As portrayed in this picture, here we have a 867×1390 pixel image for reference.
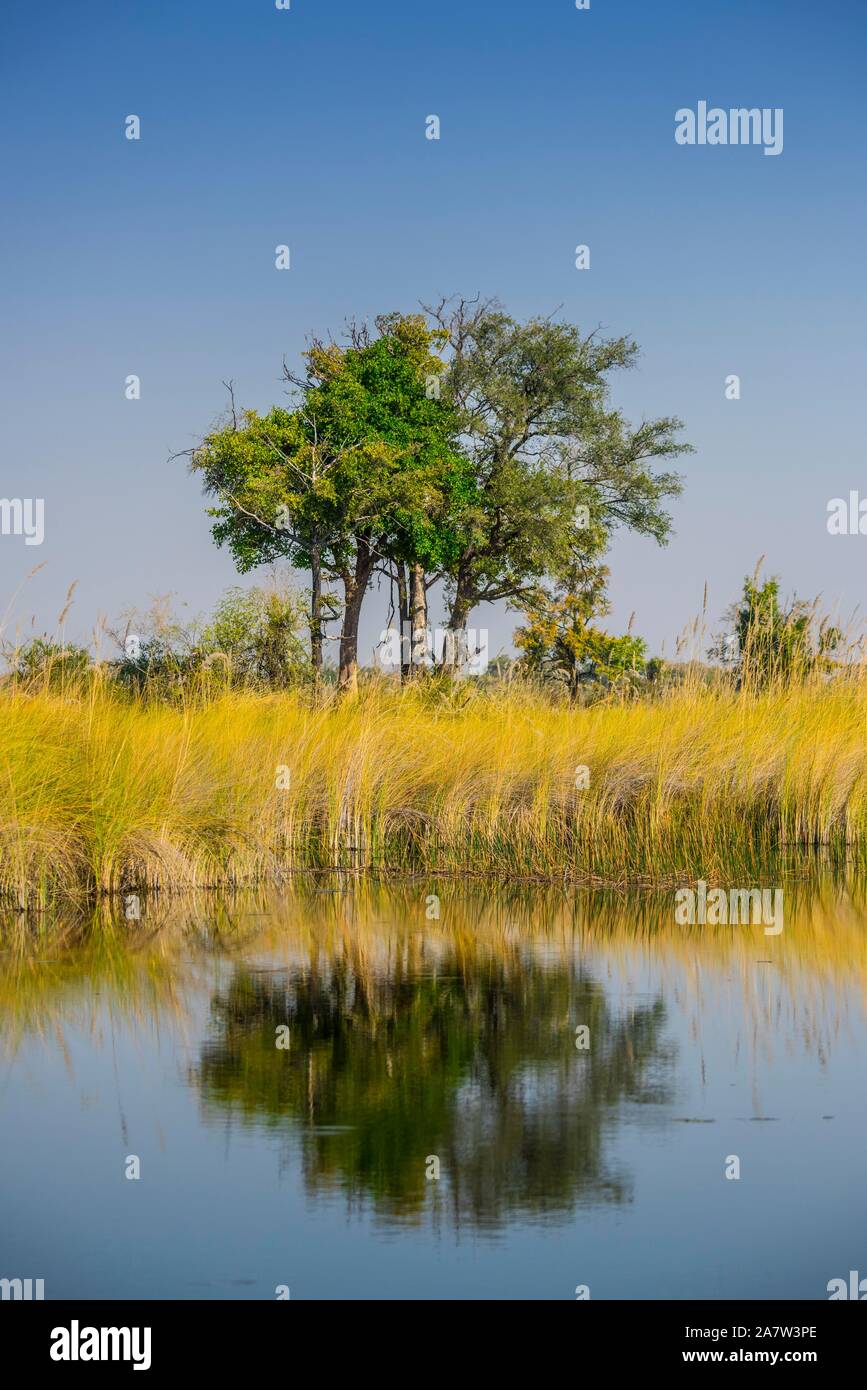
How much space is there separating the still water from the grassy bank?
205 centimetres

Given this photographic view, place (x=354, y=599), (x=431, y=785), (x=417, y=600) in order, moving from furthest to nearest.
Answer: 1. (x=417, y=600)
2. (x=354, y=599)
3. (x=431, y=785)

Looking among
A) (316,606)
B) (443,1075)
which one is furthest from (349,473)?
(443,1075)

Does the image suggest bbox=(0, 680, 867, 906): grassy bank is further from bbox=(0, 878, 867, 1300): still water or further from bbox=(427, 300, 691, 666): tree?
bbox=(427, 300, 691, 666): tree

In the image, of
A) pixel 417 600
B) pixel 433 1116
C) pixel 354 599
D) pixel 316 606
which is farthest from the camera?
pixel 417 600

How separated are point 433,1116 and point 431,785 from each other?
801cm

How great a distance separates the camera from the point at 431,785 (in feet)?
44.4

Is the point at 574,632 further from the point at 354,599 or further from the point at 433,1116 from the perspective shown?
the point at 433,1116

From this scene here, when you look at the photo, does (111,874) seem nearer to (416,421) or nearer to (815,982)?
(815,982)

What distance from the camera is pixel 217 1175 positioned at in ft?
16.6

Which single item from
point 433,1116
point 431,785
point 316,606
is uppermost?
point 316,606

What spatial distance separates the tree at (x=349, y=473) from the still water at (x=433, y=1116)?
2883 cm

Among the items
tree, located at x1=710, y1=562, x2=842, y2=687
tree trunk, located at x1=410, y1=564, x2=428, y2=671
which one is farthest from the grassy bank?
tree trunk, located at x1=410, y1=564, x2=428, y2=671
